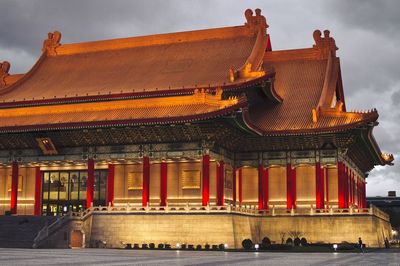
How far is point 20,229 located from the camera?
53.6 meters

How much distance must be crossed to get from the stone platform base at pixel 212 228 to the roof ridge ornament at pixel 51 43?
27.1 m

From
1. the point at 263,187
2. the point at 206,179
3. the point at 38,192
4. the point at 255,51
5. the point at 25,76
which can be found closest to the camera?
the point at 206,179

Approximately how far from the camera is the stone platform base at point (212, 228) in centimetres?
5362

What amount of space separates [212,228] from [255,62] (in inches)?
731

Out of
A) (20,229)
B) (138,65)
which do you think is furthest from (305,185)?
(20,229)

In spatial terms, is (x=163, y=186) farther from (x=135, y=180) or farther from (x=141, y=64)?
(x=141, y=64)

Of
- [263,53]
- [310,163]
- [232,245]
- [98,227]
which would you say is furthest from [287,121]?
[98,227]

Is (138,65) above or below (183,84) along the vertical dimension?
above

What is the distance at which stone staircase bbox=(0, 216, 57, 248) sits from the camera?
167 feet

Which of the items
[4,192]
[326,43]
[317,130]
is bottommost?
[4,192]

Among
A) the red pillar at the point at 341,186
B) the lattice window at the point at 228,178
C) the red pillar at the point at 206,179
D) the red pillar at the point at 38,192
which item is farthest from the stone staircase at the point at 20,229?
the red pillar at the point at 341,186

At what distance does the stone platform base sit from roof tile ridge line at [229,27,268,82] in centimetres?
1260

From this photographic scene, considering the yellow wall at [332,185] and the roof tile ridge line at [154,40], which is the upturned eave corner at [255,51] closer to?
the roof tile ridge line at [154,40]

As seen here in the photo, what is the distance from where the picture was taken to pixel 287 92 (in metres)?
67.1
